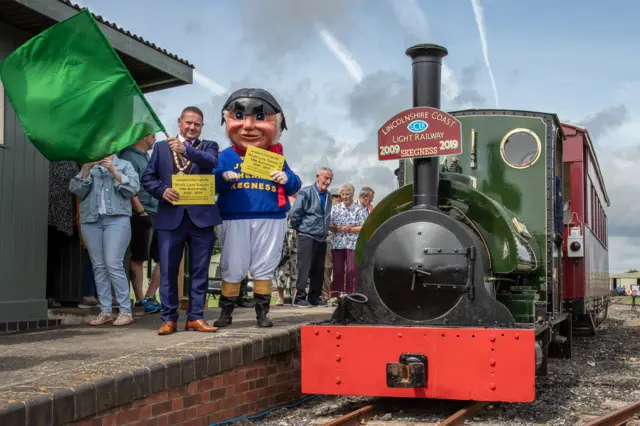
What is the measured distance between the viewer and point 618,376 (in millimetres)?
7590

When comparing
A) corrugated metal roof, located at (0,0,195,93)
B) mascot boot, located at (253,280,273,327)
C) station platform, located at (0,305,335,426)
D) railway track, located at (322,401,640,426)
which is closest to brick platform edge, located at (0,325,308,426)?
station platform, located at (0,305,335,426)

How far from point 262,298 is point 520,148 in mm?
2829

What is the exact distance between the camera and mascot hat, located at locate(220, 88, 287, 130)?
6250mm

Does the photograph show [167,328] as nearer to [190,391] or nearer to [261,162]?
[190,391]

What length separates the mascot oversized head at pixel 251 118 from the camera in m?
6.25

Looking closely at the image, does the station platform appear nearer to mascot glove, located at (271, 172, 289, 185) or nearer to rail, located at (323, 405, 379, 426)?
rail, located at (323, 405, 379, 426)

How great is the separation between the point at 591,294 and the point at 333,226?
3.61m

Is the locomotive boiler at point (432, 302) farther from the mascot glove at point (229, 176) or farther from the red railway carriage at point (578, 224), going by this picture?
the red railway carriage at point (578, 224)

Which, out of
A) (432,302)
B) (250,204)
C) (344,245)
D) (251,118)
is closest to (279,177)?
(250,204)

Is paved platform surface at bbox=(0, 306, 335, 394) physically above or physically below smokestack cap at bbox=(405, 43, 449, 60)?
below

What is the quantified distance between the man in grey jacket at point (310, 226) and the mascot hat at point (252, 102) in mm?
3227

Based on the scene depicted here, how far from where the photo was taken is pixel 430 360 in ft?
16.7

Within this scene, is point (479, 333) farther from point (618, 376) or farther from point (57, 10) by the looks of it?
point (57, 10)

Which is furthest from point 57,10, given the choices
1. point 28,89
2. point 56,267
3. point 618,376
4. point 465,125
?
point 618,376
